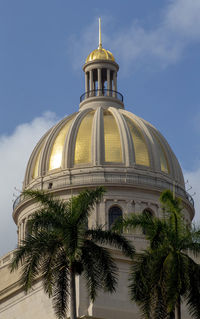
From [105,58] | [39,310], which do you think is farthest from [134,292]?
[105,58]

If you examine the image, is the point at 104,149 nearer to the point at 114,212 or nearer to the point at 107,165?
the point at 107,165

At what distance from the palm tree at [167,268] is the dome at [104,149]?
3260 centimetres

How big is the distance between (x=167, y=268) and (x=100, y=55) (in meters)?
49.0

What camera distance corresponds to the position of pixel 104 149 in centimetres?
7238

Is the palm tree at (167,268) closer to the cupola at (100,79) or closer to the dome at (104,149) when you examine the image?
the dome at (104,149)

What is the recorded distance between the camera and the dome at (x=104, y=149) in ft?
237

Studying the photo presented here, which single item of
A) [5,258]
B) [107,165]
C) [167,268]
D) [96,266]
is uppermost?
[107,165]

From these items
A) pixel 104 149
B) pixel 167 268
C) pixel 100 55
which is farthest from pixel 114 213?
pixel 167 268

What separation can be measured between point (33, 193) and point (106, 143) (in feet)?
109

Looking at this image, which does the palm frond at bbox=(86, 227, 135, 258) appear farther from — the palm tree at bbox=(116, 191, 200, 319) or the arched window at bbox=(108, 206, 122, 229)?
the arched window at bbox=(108, 206, 122, 229)

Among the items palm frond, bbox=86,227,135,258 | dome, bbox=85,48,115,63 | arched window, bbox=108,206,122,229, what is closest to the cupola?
dome, bbox=85,48,115,63

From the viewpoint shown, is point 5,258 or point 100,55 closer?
point 5,258

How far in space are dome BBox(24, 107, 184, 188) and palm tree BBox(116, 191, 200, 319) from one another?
1284 inches

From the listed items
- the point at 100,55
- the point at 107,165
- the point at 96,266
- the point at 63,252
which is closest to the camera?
the point at 63,252
